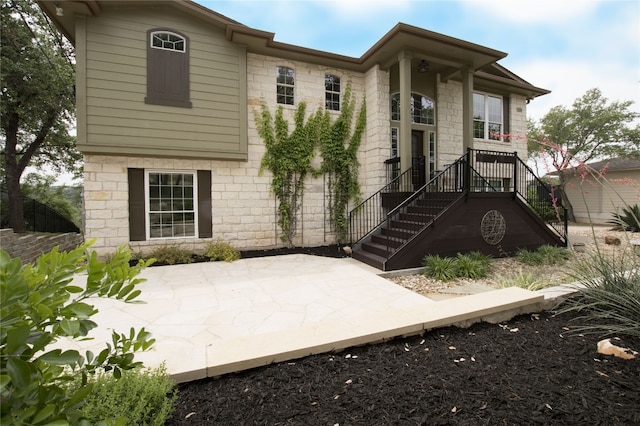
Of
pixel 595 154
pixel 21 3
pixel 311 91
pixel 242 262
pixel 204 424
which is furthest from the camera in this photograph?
pixel 595 154

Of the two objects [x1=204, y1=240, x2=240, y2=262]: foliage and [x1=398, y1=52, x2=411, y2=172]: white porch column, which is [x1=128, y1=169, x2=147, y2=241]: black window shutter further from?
[x1=398, y1=52, x2=411, y2=172]: white porch column

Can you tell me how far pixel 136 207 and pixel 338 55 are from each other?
6.09 m

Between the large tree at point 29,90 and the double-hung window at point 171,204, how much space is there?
467 cm

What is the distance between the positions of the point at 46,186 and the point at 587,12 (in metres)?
20.6

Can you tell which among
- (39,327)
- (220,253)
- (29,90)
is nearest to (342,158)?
(220,253)

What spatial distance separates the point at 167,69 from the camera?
21.8ft

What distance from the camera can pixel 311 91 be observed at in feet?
26.1

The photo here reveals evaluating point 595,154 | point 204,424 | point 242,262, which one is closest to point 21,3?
point 242,262

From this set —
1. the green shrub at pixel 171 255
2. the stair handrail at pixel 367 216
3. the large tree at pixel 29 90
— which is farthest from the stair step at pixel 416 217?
the large tree at pixel 29 90

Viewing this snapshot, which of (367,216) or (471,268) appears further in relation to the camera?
(367,216)

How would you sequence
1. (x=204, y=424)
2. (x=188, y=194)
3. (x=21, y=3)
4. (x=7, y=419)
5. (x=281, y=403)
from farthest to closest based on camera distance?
(x=21, y=3) → (x=188, y=194) → (x=281, y=403) → (x=204, y=424) → (x=7, y=419)

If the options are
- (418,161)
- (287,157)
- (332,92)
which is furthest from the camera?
(418,161)

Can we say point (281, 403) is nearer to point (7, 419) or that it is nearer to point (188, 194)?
point (7, 419)

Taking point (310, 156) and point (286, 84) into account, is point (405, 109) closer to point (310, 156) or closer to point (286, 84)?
point (310, 156)
